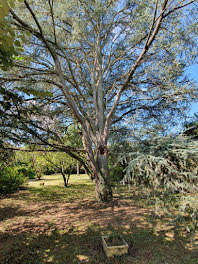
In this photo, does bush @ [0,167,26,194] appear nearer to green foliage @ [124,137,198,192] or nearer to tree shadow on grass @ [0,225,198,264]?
tree shadow on grass @ [0,225,198,264]

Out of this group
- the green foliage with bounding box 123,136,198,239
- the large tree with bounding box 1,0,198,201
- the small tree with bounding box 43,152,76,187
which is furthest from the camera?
the small tree with bounding box 43,152,76,187

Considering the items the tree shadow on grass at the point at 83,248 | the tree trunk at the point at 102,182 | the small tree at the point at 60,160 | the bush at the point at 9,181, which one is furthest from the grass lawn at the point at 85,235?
the small tree at the point at 60,160

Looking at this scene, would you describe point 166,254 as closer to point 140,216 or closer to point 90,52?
point 140,216

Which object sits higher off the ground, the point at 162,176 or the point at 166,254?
the point at 162,176

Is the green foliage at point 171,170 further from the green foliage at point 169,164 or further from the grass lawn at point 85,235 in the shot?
the grass lawn at point 85,235

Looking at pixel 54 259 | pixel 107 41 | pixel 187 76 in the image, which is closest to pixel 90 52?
pixel 107 41

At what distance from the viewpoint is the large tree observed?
18.0ft

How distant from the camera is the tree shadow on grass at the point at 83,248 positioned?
11.5 feet

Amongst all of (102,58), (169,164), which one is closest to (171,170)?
(169,164)

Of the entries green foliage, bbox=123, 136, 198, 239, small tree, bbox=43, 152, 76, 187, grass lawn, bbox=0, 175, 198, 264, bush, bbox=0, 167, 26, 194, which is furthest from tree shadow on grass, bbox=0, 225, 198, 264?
small tree, bbox=43, 152, 76, 187

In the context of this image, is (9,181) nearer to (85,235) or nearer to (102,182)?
(102,182)

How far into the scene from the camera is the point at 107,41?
29.5 feet

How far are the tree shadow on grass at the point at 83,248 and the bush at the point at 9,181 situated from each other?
245 inches

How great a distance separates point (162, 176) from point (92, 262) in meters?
2.19
